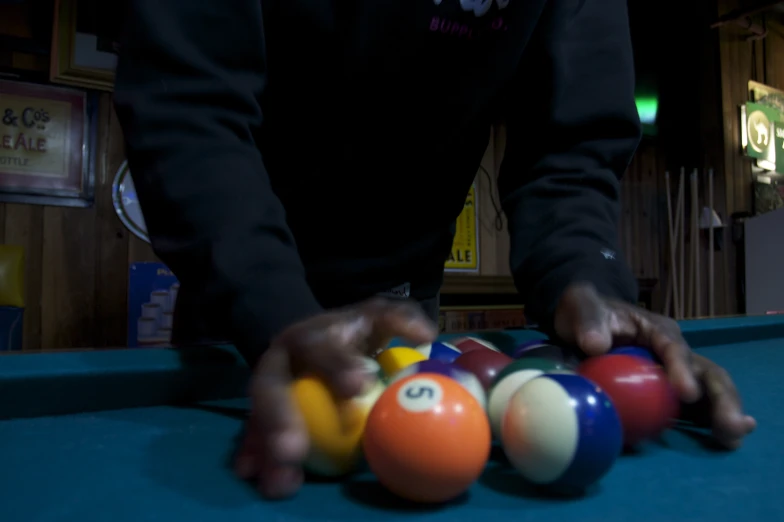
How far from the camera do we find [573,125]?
1387mm

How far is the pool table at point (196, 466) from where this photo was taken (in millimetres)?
547

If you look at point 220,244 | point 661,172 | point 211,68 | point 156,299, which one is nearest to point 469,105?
point 211,68

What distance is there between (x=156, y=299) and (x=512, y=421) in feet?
10.4

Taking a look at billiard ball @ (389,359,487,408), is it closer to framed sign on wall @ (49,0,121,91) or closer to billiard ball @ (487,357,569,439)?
billiard ball @ (487,357,569,439)

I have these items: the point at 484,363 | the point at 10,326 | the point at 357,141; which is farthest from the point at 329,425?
the point at 10,326

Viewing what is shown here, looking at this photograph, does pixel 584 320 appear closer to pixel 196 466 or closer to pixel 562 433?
pixel 562 433

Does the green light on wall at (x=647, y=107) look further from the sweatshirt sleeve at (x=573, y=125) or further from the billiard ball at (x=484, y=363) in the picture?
the billiard ball at (x=484, y=363)

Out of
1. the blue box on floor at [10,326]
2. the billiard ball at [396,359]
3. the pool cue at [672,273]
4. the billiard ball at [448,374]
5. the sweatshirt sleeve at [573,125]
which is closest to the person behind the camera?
the billiard ball at [448,374]

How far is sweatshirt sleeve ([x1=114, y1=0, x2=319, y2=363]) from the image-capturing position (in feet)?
2.58

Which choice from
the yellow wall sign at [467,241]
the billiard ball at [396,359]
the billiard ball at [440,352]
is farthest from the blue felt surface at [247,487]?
the yellow wall sign at [467,241]

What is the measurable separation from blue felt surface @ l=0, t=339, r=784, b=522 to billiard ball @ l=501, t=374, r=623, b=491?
0.08 feet

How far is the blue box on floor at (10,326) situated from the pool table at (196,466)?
2.43 m

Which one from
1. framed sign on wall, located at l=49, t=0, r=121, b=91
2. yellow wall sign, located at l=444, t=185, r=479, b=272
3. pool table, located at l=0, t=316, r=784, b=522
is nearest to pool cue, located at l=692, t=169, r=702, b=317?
yellow wall sign, located at l=444, t=185, r=479, b=272

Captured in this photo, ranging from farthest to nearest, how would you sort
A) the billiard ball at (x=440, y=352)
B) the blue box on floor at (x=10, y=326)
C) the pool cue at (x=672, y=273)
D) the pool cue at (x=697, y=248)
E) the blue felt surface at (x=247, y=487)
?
the pool cue at (x=672, y=273) → the pool cue at (x=697, y=248) → the blue box on floor at (x=10, y=326) → the billiard ball at (x=440, y=352) → the blue felt surface at (x=247, y=487)
